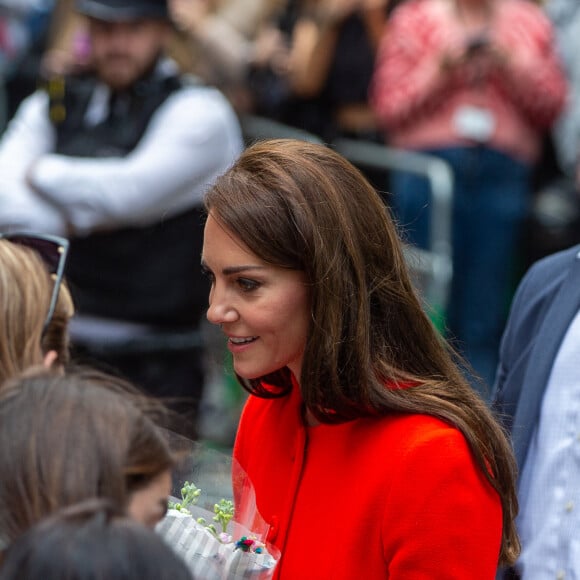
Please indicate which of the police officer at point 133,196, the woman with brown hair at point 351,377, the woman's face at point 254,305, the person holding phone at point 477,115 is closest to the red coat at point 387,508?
the woman with brown hair at point 351,377

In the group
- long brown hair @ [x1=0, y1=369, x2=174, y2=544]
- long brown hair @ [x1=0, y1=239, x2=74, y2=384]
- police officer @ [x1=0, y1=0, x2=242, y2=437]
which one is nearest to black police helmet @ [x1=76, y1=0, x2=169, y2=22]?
police officer @ [x1=0, y1=0, x2=242, y2=437]

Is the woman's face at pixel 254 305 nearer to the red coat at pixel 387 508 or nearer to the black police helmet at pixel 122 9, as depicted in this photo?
the red coat at pixel 387 508

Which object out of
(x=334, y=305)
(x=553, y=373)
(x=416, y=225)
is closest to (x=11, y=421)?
(x=334, y=305)

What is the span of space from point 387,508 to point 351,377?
0.94ft

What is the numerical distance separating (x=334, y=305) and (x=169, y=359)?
2.80m

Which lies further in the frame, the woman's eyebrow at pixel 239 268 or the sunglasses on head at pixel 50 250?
the sunglasses on head at pixel 50 250

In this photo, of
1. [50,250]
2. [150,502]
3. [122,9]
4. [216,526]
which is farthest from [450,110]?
[150,502]

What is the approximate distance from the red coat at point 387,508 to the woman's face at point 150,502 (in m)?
0.69

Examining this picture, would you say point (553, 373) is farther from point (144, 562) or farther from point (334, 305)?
point (144, 562)

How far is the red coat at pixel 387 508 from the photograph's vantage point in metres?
2.43

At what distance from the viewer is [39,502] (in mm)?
1721

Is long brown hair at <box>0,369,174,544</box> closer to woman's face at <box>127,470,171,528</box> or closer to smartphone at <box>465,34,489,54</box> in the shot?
woman's face at <box>127,470,171,528</box>

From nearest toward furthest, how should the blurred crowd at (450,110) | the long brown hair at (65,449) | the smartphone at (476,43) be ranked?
the long brown hair at (65,449) < the blurred crowd at (450,110) < the smartphone at (476,43)

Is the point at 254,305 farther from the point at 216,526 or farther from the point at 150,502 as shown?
the point at 150,502
